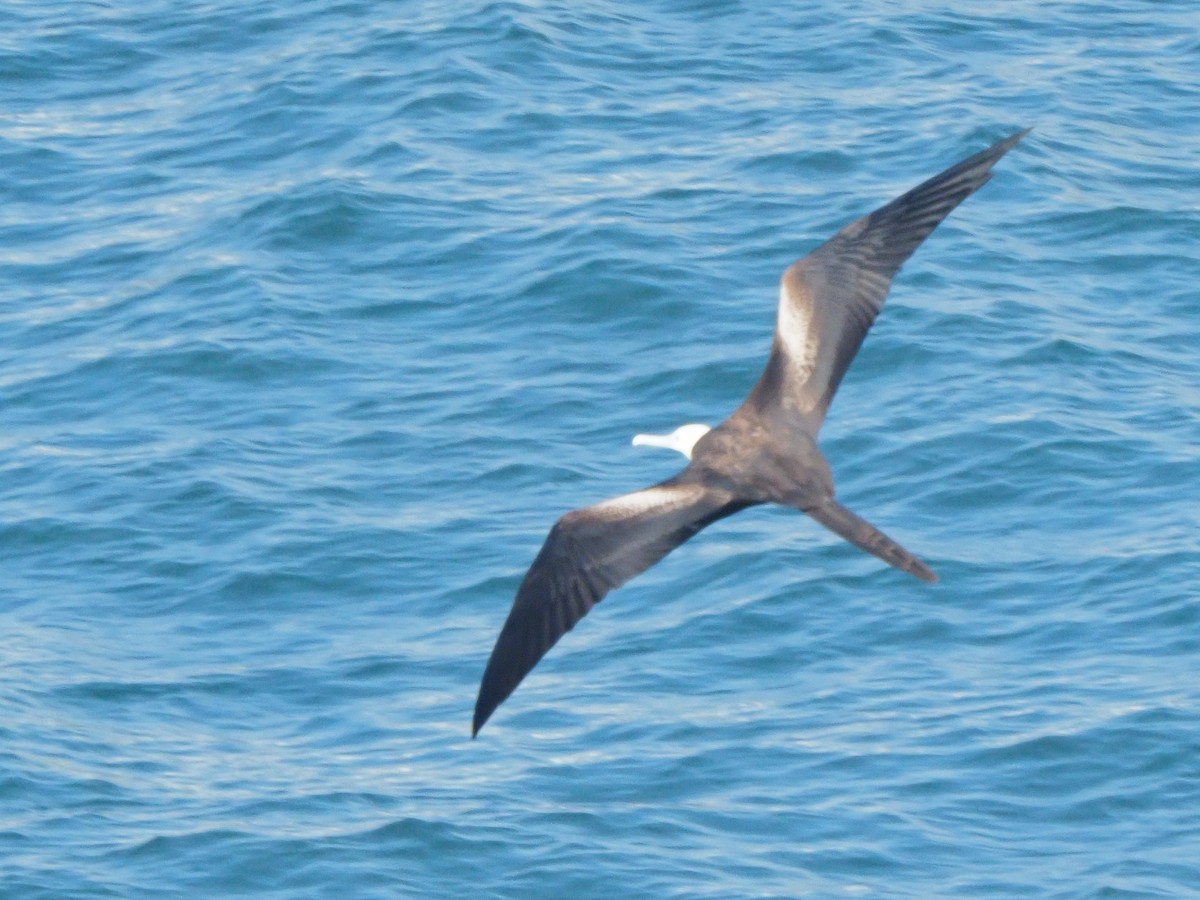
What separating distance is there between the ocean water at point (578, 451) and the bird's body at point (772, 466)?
194 cm

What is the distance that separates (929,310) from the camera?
13297 millimetres

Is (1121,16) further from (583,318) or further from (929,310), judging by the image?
(583,318)

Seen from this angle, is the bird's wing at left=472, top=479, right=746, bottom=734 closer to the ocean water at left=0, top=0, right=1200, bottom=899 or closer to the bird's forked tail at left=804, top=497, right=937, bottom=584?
the bird's forked tail at left=804, top=497, right=937, bottom=584

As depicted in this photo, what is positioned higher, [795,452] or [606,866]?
[795,452]

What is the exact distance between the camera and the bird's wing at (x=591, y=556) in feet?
26.8

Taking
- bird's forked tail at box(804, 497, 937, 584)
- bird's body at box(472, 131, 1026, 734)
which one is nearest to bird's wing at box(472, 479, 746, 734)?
bird's body at box(472, 131, 1026, 734)

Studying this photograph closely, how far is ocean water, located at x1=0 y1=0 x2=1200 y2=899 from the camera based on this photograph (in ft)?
33.2

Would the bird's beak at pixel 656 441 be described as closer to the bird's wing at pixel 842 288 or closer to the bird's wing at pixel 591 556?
the bird's wing at pixel 842 288

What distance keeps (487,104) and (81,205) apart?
9.04 feet

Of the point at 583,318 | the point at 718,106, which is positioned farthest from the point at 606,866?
the point at 718,106

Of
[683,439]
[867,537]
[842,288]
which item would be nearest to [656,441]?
[683,439]

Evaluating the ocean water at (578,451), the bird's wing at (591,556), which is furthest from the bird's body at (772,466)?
the ocean water at (578,451)

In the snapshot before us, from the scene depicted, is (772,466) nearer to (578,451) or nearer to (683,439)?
(683,439)

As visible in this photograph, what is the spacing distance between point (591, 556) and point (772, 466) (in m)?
0.72
